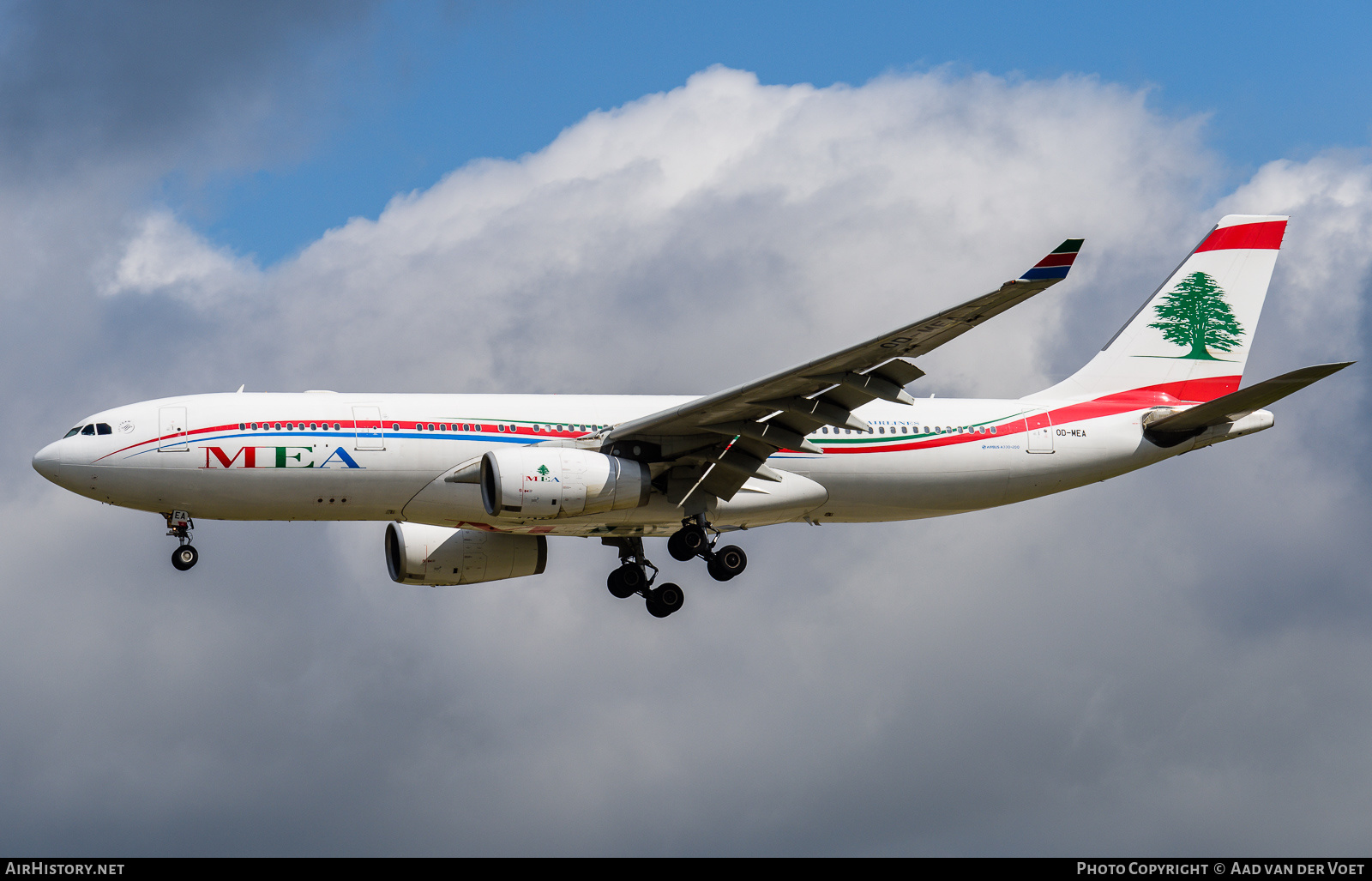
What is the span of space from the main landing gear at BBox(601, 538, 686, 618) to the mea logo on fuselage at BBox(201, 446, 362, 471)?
8583mm

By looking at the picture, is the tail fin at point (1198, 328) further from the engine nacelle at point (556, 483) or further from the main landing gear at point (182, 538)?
the main landing gear at point (182, 538)

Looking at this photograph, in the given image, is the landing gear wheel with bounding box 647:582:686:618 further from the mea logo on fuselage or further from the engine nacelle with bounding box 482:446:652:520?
the mea logo on fuselage

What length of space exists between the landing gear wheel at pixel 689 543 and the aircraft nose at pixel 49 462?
1427 cm

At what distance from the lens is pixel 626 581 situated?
137ft

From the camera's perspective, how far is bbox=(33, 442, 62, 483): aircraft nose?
36312mm

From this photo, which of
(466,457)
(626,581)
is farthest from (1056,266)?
(626,581)

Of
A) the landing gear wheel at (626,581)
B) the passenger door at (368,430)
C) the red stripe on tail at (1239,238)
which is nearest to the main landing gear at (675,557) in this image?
the landing gear wheel at (626,581)

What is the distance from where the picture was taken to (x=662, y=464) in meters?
37.1

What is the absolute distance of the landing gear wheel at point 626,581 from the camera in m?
41.9

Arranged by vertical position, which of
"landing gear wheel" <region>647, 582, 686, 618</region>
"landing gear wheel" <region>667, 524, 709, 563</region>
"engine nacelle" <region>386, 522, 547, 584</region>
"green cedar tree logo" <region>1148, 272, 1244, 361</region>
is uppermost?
"green cedar tree logo" <region>1148, 272, 1244, 361</region>

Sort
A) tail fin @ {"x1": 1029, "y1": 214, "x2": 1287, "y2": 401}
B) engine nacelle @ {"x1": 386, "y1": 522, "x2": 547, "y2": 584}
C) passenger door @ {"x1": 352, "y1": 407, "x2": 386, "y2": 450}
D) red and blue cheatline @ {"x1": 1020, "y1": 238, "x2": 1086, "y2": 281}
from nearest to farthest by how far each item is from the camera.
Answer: red and blue cheatline @ {"x1": 1020, "y1": 238, "x2": 1086, "y2": 281} → passenger door @ {"x1": 352, "y1": 407, "x2": 386, "y2": 450} → engine nacelle @ {"x1": 386, "y1": 522, "x2": 547, "y2": 584} → tail fin @ {"x1": 1029, "y1": 214, "x2": 1287, "y2": 401}

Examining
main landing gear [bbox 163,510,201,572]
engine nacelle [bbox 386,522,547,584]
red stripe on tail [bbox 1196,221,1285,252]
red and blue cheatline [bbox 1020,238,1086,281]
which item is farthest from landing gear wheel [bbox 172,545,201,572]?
red stripe on tail [bbox 1196,221,1285,252]
